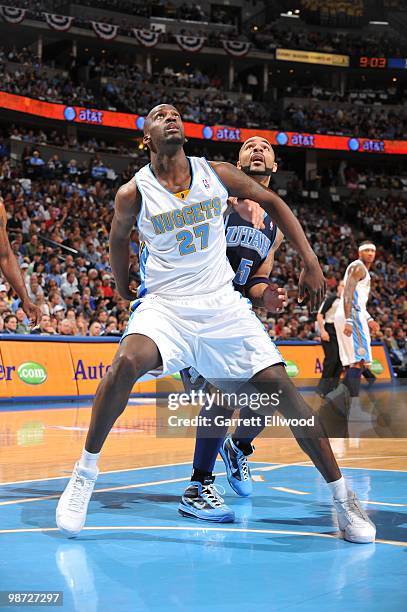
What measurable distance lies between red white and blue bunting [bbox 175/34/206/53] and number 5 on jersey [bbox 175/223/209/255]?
3174 cm

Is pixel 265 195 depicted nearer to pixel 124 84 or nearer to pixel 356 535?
pixel 356 535

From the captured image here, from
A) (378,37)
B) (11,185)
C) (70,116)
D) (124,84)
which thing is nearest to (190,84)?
(124,84)

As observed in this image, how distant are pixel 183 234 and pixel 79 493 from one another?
1.30 meters

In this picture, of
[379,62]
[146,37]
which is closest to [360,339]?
[146,37]

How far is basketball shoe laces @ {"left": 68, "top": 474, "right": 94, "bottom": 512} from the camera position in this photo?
3572mm

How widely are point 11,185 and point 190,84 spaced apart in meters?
15.9

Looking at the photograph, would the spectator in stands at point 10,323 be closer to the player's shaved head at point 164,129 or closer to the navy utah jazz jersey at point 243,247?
the navy utah jazz jersey at point 243,247

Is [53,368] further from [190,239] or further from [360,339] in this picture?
[190,239]

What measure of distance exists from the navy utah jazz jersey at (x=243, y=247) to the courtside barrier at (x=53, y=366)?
668cm

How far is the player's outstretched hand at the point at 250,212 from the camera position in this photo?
4555 mm

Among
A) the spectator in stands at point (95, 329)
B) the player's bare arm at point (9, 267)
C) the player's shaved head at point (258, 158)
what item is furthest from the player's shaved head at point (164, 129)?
the spectator in stands at point (95, 329)

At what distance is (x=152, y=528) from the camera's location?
3.82m

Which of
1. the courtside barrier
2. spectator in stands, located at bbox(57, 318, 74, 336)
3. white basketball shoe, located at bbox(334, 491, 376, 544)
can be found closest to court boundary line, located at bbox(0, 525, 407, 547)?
white basketball shoe, located at bbox(334, 491, 376, 544)

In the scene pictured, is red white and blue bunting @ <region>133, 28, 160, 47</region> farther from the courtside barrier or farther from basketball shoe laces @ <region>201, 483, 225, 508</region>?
basketball shoe laces @ <region>201, 483, 225, 508</region>
